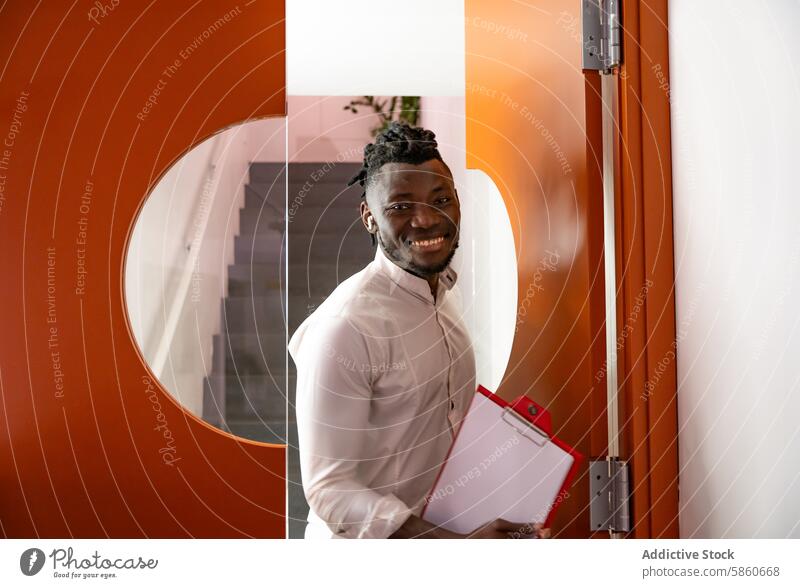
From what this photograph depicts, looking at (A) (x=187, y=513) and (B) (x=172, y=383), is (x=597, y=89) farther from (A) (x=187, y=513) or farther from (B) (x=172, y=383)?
(B) (x=172, y=383)

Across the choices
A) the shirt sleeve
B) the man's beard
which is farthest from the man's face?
the shirt sleeve

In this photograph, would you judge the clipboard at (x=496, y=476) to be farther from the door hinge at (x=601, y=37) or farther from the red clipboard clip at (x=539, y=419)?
the door hinge at (x=601, y=37)

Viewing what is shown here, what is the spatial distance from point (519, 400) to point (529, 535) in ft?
0.51

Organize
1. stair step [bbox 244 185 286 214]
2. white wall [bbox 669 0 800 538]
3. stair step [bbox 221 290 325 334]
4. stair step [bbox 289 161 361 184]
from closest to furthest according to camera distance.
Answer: white wall [bbox 669 0 800 538] → stair step [bbox 289 161 361 184] → stair step [bbox 244 185 286 214] → stair step [bbox 221 290 325 334]

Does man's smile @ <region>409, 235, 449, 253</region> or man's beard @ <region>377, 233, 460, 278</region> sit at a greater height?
man's smile @ <region>409, 235, 449, 253</region>

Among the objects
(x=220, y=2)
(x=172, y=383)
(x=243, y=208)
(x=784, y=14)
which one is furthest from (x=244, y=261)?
(x=784, y=14)

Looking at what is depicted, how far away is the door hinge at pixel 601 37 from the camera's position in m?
0.91

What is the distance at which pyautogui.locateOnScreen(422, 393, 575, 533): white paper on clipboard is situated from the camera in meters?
0.86

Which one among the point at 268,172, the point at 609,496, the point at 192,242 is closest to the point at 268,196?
the point at 268,172

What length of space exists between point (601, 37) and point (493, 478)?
1.80 feet

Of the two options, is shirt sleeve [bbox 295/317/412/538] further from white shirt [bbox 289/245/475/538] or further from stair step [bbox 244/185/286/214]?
stair step [bbox 244/185/286/214]

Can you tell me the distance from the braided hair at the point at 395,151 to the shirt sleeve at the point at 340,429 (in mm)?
136

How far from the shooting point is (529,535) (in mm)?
869

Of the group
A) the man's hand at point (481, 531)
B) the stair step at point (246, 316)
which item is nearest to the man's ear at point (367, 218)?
the man's hand at point (481, 531)
